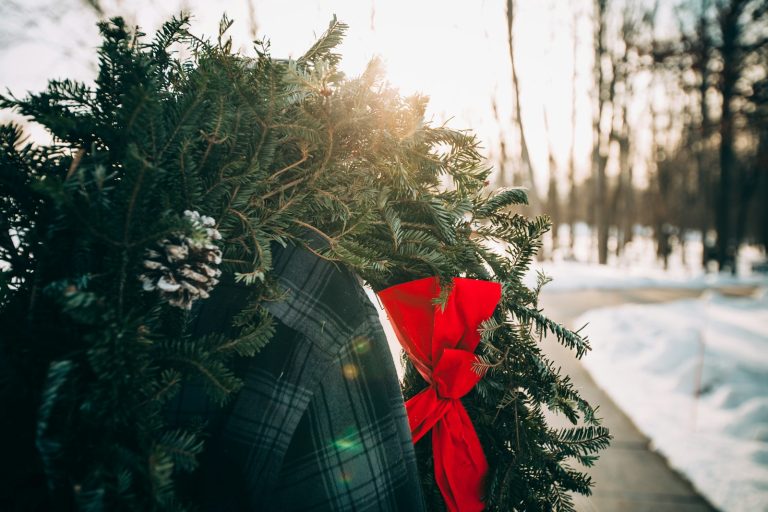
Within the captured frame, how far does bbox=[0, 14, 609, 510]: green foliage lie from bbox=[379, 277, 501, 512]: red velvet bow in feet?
0.17

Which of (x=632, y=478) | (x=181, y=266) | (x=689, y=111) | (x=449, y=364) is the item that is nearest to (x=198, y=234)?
(x=181, y=266)

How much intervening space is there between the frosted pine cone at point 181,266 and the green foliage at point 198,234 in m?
0.03

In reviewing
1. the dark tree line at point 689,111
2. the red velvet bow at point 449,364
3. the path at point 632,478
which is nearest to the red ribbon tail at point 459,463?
the red velvet bow at point 449,364

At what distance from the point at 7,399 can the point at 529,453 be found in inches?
45.7

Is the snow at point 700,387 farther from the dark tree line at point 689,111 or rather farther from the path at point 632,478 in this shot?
the dark tree line at point 689,111

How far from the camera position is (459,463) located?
3.64 feet

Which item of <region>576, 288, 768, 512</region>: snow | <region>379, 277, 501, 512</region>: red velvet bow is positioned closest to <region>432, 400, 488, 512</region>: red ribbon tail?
<region>379, 277, 501, 512</region>: red velvet bow

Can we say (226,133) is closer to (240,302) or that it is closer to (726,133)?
(240,302)

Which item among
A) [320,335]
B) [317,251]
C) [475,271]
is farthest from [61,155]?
[475,271]

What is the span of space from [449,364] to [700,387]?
15.5 ft

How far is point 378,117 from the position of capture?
96 cm

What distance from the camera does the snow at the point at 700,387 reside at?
9.94 ft

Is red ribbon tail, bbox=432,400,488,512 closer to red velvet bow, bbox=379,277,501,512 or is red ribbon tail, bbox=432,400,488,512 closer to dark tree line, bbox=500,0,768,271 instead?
red velvet bow, bbox=379,277,501,512

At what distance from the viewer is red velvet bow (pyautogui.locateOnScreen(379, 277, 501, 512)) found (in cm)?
109
